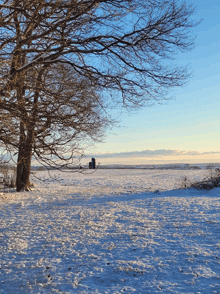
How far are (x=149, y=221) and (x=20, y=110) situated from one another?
12.8 feet

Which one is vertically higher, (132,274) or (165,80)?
(165,80)

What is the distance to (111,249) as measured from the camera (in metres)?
4.51

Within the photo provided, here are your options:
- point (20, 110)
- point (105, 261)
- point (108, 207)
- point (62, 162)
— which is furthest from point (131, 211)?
point (20, 110)

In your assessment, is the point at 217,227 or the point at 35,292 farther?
the point at 217,227

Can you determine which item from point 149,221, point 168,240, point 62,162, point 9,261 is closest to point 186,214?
point 149,221

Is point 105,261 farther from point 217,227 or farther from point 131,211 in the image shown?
point 131,211

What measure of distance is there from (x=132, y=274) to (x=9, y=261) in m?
2.02

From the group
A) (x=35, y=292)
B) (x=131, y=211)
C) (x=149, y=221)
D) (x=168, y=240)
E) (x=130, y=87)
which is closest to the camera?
(x=35, y=292)

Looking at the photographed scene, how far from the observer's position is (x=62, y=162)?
681 cm

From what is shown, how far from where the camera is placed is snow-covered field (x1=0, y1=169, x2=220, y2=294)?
3391 millimetres

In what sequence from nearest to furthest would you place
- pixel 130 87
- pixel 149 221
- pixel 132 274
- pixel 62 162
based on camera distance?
pixel 132 274 < pixel 149 221 < pixel 62 162 < pixel 130 87

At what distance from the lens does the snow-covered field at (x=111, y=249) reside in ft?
11.1

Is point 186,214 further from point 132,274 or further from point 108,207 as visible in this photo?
point 132,274

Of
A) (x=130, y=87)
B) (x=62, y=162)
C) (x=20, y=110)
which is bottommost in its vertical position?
(x=62, y=162)
